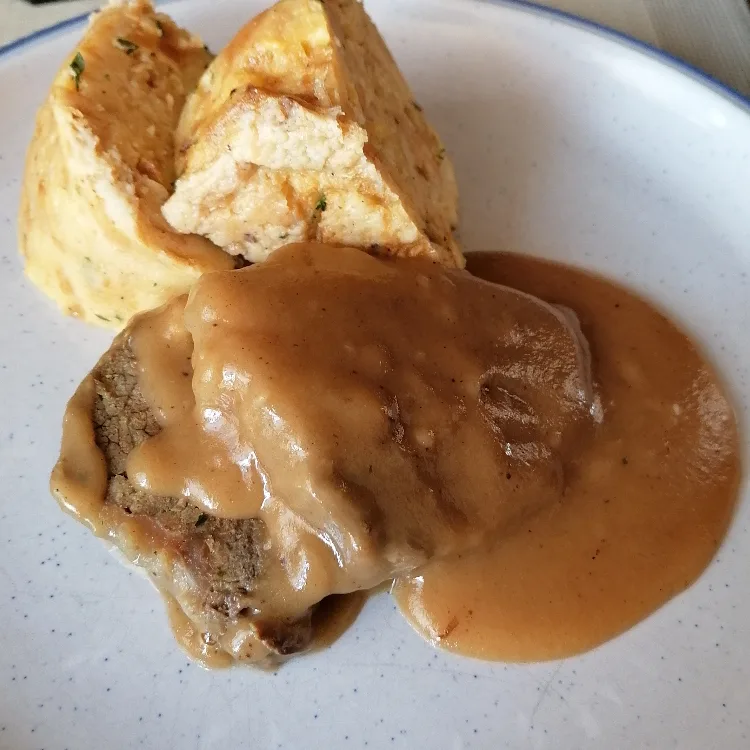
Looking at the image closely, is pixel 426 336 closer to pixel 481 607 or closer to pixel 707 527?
pixel 481 607

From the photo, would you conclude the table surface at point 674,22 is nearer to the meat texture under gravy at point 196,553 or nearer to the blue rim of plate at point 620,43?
the blue rim of plate at point 620,43

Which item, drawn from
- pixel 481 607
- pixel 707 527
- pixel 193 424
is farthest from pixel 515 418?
pixel 193 424

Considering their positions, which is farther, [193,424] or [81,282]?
[81,282]

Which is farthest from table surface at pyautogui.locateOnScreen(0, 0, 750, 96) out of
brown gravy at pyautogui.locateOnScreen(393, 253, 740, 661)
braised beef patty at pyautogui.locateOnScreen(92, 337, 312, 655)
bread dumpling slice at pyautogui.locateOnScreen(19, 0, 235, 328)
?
braised beef patty at pyautogui.locateOnScreen(92, 337, 312, 655)

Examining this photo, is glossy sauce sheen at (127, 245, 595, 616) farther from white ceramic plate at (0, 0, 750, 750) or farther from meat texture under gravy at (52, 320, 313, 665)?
white ceramic plate at (0, 0, 750, 750)

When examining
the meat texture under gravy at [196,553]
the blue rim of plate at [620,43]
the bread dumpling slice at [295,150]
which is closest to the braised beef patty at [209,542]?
the meat texture under gravy at [196,553]

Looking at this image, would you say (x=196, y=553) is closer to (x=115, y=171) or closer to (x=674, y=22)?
(x=115, y=171)

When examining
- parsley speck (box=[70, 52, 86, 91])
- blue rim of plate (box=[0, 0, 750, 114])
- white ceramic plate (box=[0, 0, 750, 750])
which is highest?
blue rim of plate (box=[0, 0, 750, 114])
